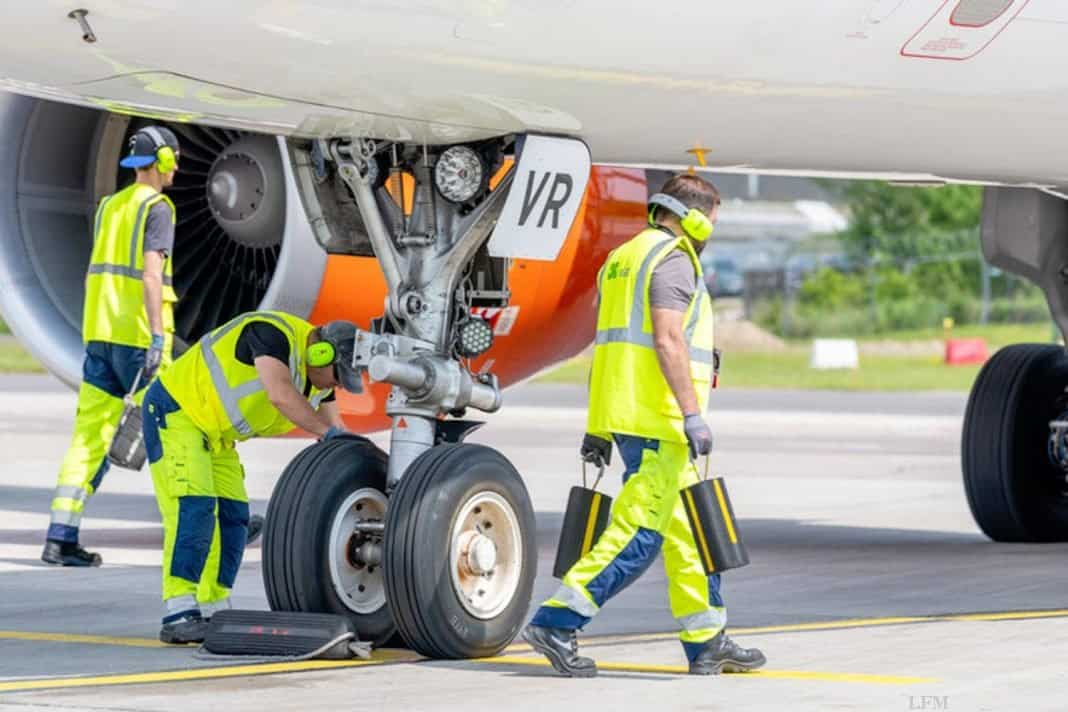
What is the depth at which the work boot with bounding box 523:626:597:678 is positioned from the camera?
7039 millimetres

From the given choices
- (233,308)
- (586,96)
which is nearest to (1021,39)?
(586,96)

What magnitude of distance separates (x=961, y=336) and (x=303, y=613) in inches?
1351

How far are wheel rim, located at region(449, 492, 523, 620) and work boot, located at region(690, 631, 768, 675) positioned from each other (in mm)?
804

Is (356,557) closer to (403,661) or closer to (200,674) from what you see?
(403,661)

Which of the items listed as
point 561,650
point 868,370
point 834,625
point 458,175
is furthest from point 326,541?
point 868,370

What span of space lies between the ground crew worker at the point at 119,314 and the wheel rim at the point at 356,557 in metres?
2.37

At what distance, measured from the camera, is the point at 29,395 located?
25.1 metres

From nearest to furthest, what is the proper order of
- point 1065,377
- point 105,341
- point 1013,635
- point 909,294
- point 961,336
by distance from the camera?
point 1013,635, point 105,341, point 1065,377, point 961,336, point 909,294

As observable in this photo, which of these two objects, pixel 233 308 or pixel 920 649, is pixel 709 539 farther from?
pixel 233 308

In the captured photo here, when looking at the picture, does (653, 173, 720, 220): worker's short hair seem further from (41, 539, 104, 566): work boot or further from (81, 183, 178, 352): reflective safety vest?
(41, 539, 104, 566): work boot

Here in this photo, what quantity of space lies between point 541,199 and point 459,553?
1.36m

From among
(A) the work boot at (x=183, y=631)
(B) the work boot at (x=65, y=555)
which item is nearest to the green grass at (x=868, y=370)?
(B) the work boot at (x=65, y=555)

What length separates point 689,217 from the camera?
24.2ft

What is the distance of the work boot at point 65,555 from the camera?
10281 millimetres
